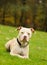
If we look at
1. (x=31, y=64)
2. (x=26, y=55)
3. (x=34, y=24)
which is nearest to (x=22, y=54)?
(x=26, y=55)

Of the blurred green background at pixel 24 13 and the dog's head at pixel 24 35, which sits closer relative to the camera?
the dog's head at pixel 24 35

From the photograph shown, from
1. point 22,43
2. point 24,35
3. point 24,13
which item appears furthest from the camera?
point 24,13

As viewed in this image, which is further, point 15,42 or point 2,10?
point 2,10

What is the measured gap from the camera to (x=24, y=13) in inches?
1586

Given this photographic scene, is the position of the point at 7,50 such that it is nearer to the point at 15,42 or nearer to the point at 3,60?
the point at 15,42

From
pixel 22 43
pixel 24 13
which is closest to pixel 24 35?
pixel 22 43

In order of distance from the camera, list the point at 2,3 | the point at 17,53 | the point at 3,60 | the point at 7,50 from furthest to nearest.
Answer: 1. the point at 2,3
2. the point at 7,50
3. the point at 17,53
4. the point at 3,60

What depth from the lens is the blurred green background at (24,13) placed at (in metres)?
38.3

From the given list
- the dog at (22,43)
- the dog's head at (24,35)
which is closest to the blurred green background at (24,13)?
the dog at (22,43)

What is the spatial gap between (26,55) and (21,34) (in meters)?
0.91

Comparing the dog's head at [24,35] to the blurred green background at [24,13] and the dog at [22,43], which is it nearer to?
the dog at [22,43]

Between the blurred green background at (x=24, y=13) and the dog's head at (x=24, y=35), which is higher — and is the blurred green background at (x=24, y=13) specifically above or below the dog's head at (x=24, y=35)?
below

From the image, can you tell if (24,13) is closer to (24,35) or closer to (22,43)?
(22,43)

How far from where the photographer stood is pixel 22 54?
890cm
